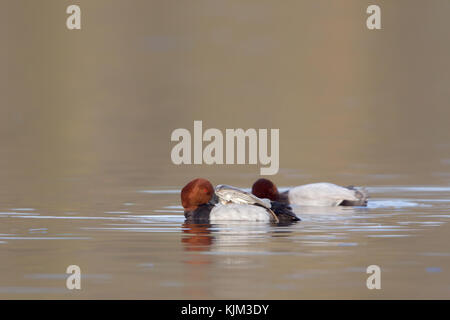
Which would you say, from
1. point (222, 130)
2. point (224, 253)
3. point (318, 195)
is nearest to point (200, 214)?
point (224, 253)

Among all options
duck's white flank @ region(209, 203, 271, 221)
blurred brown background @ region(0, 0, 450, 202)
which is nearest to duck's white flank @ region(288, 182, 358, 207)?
duck's white flank @ region(209, 203, 271, 221)

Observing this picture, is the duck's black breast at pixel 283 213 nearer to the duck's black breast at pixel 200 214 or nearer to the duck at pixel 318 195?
the duck's black breast at pixel 200 214

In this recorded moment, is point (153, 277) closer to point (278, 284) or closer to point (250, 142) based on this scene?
point (278, 284)

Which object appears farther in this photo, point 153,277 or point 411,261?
point 411,261

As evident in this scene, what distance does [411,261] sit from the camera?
11.1 meters

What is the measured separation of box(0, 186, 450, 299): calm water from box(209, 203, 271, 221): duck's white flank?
182 mm

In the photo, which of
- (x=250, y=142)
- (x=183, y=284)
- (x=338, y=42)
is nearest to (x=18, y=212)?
(x=183, y=284)

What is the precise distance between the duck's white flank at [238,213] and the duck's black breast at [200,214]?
0.06m

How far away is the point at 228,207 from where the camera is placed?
1366 centimetres

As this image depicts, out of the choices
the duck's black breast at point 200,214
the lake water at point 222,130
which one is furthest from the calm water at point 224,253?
the duck's black breast at point 200,214

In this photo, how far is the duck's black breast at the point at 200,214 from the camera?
13727 millimetres

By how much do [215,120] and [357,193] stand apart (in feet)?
50.6

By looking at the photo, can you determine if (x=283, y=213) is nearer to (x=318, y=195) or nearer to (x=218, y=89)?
(x=318, y=195)

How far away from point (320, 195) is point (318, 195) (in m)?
0.03
